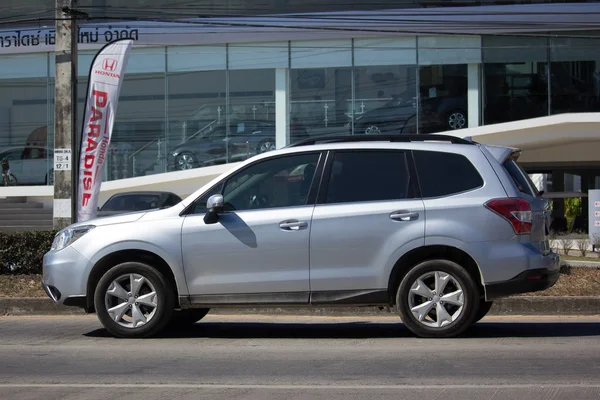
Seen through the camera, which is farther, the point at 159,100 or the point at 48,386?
the point at 159,100

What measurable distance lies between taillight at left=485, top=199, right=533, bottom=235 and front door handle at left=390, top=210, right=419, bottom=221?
2.26ft

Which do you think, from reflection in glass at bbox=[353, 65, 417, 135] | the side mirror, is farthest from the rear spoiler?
reflection in glass at bbox=[353, 65, 417, 135]

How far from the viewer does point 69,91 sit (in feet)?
48.6

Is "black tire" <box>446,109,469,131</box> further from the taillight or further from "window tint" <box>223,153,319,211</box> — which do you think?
the taillight

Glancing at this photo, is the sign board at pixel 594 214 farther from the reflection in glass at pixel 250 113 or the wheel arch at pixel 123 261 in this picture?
the wheel arch at pixel 123 261

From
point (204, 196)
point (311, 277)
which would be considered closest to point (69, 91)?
point (204, 196)

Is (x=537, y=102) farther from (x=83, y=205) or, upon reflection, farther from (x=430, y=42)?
(x=83, y=205)

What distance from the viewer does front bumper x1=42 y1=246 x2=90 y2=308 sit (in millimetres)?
9148

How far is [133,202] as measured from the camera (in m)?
24.2

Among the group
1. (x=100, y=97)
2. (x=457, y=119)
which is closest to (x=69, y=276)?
(x=100, y=97)

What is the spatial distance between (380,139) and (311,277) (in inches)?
63.4

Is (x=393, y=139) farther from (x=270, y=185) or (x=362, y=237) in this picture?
(x=270, y=185)

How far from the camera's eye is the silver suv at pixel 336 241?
858 centimetres

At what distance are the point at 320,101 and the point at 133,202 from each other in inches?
378
